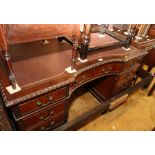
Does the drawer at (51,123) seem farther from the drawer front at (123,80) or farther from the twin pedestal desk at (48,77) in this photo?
the drawer front at (123,80)

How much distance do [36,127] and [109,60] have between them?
38.2 inches

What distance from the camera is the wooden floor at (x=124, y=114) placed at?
192cm

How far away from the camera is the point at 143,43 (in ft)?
6.45

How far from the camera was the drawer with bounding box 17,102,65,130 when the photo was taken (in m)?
1.18

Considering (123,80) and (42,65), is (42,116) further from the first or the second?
(123,80)

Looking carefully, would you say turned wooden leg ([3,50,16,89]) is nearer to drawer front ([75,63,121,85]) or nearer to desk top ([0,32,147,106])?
desk top ([0,32,147,106])

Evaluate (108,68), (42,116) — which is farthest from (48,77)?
(108,68)

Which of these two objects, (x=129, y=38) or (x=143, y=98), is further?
(x=143, y=98)

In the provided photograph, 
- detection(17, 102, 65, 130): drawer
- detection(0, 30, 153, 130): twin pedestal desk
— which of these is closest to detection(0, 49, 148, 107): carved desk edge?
detection(0, 30, 153, 130): twin pedestal desk

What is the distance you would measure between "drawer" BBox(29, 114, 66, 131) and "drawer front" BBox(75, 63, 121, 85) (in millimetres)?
418

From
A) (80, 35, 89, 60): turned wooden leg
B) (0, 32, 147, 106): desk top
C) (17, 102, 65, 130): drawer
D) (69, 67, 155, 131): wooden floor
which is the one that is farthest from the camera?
(69, 67, 155, 131): wooden floor

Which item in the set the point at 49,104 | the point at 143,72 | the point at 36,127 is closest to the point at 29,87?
the point at 49,104

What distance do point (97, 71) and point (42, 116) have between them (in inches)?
27.7
